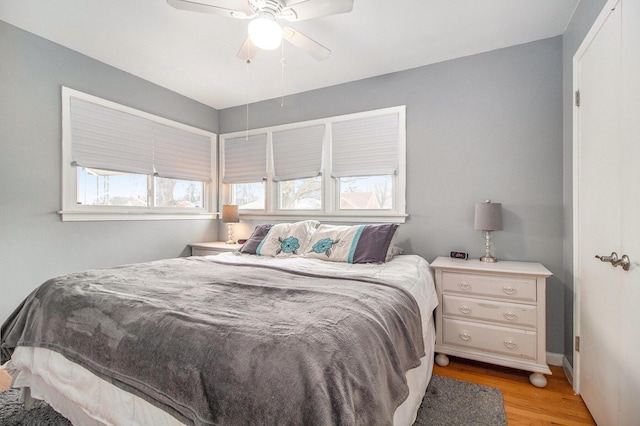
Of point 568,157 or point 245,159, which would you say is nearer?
point 568,157

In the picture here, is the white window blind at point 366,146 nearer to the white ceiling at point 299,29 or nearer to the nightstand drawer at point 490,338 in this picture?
the white ceiling at point 299,29

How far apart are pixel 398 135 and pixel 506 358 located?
6.59ft

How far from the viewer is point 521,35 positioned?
92.3 inches

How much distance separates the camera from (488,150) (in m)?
2.56

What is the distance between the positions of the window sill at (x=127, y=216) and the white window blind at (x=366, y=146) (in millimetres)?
1820

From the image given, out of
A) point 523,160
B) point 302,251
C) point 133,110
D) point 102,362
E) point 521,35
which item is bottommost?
point 102,362

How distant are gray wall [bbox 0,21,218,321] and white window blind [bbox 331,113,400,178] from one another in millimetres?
2202

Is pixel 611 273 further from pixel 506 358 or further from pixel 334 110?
pixel 334 110

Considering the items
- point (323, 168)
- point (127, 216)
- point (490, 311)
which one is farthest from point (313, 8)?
point (127, 216)

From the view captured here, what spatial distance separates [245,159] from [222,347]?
319 centimetres

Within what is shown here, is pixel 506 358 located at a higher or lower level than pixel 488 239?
lower

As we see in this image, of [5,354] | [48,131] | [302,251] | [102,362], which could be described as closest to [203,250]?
[302,251]

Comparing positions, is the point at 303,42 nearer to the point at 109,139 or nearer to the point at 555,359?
the point at 109,139

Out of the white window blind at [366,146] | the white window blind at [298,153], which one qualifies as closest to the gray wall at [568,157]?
the white window blind at [366,146]
